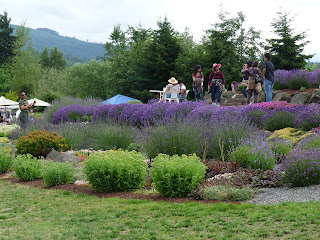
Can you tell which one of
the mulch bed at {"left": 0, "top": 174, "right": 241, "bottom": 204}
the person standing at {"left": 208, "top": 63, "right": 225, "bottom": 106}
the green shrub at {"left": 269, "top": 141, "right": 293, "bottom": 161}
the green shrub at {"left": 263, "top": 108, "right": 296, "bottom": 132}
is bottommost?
the mulch bed at {"left": 0, "top": 174, "right": 241, "bottom": 204}

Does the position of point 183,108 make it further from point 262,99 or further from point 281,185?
point 281,185

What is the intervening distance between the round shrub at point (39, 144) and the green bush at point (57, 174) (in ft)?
9.99

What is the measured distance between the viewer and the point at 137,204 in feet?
20.5

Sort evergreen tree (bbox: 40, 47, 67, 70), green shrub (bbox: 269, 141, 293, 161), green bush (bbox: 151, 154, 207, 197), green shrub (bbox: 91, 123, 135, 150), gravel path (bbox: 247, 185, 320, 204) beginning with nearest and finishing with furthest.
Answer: gravel path (bbox: 247, 185, 320, 204)
green bush (bbox: 151, 154, 207, 197)
green shrub (bbox: 269, 141, 293, 161)
green shrub (bbox: 91, 123, 135, 150)
evergreen tree (bbox: 40, 47, 67, 70)

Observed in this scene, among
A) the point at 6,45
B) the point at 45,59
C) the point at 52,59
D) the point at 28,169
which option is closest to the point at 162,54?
the point at 28,169

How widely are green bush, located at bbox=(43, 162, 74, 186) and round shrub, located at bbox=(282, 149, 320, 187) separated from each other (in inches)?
173

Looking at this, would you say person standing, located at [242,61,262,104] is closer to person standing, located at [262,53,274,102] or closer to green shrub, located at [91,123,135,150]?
person standing, located at [262,53,274,102]

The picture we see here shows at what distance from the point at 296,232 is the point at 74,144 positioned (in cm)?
918

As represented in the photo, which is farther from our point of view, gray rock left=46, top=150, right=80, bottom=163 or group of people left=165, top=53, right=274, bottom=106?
group of people left=165, top=53, right=274, bottom=106

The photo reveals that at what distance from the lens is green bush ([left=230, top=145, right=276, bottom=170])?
292 inches

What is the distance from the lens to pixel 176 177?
6.65m

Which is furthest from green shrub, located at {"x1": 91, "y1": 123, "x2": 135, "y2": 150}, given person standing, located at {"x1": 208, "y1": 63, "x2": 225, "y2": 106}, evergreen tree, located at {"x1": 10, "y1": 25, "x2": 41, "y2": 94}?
evergreen tree, located at {"x1": 10, "y1": 25, "x2": 41, "y2": 94}

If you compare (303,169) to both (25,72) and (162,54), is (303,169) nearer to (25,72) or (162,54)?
(162,54)

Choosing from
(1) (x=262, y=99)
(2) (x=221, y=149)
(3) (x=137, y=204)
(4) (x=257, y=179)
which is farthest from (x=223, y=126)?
(1) (x=262, y=99)
